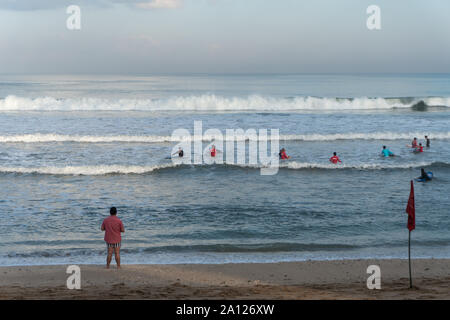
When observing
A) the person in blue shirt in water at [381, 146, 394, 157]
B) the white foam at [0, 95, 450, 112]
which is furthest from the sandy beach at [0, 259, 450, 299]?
the white foam at [0, 95, 450, 112]

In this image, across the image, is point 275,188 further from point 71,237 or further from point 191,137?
point 191,137

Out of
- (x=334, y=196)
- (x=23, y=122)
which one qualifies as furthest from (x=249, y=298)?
(x=23, y=122)

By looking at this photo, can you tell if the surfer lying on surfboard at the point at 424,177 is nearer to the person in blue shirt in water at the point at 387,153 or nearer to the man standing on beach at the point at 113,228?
the person in blue shirt in water at the point at 387,153

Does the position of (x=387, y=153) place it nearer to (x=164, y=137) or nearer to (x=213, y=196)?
(x=213, y=196)

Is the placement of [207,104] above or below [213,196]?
above

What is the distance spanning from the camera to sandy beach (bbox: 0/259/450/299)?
7.63 m

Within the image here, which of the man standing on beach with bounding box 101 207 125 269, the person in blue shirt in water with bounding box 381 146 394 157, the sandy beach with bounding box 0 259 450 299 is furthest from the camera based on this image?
the person in blue shirt in water with bounding box 381 146 394 157

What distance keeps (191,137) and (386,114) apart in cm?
2152

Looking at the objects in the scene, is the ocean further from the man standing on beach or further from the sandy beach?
the man standing on beach

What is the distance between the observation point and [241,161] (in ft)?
72.0

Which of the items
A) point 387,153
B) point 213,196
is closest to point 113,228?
point 213,196

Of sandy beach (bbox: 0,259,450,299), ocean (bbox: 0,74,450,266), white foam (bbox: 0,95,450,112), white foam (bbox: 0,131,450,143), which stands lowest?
sandy beach (bbox: 0,259,450,299)

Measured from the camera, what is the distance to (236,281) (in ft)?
29.2
